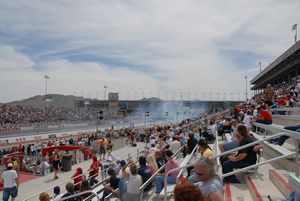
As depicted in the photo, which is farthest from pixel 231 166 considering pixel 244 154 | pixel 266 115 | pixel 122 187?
pixel 266 115

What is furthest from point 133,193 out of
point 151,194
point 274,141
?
Result: point 274,141

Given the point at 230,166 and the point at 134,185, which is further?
the point at 134,185

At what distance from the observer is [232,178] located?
6.42m

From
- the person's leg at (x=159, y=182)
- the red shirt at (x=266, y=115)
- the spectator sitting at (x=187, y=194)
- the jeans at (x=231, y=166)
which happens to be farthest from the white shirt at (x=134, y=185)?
the red shirt at (x=266, y=115)

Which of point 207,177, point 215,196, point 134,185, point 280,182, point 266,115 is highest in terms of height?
point 266,115

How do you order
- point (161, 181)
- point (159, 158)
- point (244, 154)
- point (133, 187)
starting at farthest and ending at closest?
point (159, 158) → point (161, 181) → point (133, 187) → point (244, 154)

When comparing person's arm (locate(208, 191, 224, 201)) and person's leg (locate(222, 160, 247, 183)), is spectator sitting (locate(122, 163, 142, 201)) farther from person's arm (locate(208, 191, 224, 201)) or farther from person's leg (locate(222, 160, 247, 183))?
person's arm (locate(208, 191, 224, 201))

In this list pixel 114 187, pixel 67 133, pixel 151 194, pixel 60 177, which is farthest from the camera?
pixel 67 133

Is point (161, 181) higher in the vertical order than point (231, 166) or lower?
lower

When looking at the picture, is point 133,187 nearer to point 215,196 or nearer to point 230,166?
point 230,166

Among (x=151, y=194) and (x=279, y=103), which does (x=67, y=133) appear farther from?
(x=151, y=194)

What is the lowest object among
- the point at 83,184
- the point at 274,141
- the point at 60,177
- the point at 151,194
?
the point at 60,177

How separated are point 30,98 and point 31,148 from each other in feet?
603

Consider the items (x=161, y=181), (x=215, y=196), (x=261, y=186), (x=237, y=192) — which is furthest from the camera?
(x=161, y=181)
